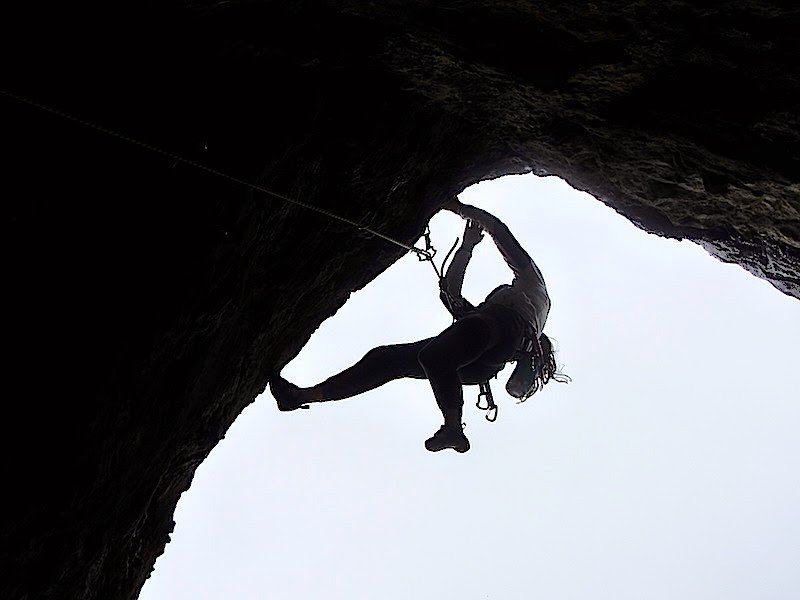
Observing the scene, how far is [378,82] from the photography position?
3709mm

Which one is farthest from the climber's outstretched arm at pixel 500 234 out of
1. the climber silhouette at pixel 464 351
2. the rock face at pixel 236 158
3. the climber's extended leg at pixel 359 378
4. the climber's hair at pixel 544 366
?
the rock face at pixel 236 158

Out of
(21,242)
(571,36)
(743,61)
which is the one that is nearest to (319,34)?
(571,36)

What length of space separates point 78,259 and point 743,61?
2830 mm

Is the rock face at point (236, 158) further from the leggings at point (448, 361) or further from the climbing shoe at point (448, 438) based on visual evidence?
the climbing shoe at point (448, 438)

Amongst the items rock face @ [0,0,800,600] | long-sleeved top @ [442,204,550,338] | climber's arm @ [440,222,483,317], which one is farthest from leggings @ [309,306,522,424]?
rock face @ [0,0,800,600]

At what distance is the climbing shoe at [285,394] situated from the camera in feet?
17.7

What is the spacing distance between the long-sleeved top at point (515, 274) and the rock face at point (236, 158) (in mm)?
1677

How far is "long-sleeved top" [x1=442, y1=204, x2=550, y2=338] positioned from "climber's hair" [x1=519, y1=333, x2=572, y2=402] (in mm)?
228

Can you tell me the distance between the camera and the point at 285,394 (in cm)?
543

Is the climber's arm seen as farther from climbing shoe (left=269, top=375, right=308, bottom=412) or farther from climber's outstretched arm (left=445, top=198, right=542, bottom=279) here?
climbing shoe (left=269, top=375, right=308, bottom=412)

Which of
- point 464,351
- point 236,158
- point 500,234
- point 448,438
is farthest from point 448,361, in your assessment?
point 236,158

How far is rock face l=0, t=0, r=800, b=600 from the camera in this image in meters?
2.55

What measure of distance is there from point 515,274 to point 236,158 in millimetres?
3680

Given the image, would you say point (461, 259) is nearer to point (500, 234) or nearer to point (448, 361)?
Result: point (500, 234)
